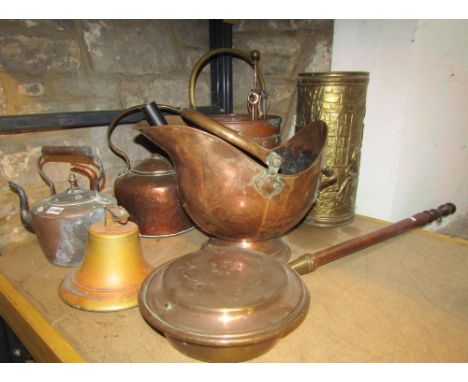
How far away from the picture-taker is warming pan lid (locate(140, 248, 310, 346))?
0.52 metres

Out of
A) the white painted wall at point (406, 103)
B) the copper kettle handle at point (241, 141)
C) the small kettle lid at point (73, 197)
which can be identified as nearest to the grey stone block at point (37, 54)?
the small kettle lid at point (73, 197)

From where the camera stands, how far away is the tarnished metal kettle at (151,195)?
1.00 metres

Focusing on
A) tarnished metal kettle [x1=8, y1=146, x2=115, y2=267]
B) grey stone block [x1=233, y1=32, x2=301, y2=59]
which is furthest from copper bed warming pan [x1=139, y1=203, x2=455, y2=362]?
grey stone block [x1=233, y1=32, x2=301, y2=59]

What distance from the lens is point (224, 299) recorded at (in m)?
0.56

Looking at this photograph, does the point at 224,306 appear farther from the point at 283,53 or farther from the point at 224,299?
the point at 283,53

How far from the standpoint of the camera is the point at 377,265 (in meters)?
0.91

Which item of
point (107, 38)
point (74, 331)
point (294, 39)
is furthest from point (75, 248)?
point (294, 39)

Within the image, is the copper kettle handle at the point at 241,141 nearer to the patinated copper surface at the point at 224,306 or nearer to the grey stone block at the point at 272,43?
the patinated copper surface at the point at 224,306

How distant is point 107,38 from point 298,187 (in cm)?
80

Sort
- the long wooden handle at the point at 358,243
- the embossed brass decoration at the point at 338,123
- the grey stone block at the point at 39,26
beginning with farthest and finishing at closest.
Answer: the embossed brass decoration at the point at 338,123, the grey stone block at the point at 39,26, the long wooden handle at the point at 358,243

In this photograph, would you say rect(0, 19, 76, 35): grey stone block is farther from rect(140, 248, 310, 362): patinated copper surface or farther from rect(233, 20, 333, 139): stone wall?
rect(140, 248, 310, 362): patinated copper surface

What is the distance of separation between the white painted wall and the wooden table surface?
0.28 meters

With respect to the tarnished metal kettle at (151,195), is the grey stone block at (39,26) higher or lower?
higher

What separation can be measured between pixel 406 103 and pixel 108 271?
952 millimetres
